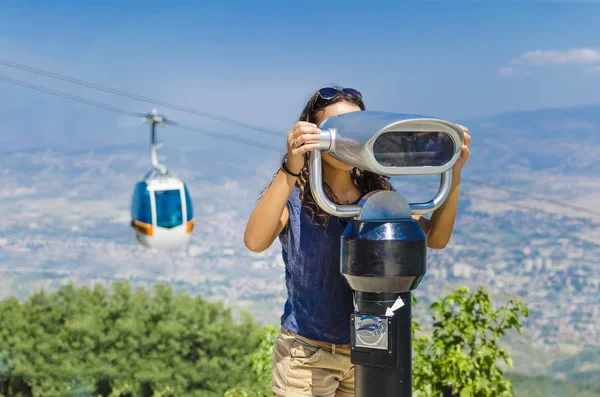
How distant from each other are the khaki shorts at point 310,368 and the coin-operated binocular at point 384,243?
0.20 meters

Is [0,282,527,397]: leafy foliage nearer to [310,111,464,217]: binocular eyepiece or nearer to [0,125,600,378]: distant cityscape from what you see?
[0,125,600,378]: distant cityscape

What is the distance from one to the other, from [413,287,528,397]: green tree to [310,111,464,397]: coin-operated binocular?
1.60 m

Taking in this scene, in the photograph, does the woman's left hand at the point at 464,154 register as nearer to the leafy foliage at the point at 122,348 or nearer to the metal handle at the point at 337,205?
the metal handle at the point at 337,205

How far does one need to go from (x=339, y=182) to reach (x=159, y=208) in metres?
3.77

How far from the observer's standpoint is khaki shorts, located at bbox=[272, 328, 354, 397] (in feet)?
4.65

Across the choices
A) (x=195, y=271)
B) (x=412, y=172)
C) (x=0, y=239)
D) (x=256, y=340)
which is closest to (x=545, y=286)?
(x=256, y=340)

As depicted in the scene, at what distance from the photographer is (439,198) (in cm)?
125

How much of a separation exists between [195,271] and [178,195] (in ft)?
2.03

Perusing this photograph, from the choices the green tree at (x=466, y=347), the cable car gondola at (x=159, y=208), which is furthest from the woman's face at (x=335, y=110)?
the cable car gondola at (x=159, y=208)

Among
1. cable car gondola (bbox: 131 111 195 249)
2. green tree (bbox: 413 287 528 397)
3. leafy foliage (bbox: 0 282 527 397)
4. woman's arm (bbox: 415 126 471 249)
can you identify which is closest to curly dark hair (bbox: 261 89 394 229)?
woman's arm (bbox: 415 126 471 249)

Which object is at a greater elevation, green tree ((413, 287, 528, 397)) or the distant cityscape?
the distant cityscape

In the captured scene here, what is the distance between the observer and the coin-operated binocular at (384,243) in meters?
1.14

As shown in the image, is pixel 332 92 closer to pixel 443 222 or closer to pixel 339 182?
pixel 339 182

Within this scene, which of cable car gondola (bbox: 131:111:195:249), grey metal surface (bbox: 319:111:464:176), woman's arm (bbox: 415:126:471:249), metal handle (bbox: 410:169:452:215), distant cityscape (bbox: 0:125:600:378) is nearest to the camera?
grey metal surface (bbox: 319:111:464:176)
